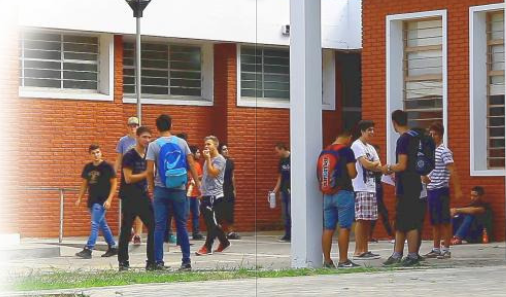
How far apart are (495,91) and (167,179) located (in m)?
8.82

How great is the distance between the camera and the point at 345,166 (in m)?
14.6

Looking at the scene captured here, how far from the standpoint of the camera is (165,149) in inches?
576

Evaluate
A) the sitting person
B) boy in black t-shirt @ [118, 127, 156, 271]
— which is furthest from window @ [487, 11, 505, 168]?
boy in black t-shirt @ [118, 127, 156, 271]

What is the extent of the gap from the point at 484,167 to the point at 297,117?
8142mm

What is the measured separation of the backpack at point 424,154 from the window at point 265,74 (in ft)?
37.4

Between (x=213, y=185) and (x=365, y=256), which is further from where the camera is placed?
(x=213, y=185)

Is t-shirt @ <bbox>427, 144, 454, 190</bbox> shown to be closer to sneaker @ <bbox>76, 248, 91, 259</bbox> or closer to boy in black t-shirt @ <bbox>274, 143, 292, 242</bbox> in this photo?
sneaker @ <bbox>76, 248, 91, 259</bbox>

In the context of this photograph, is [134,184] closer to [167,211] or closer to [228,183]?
[167,211]

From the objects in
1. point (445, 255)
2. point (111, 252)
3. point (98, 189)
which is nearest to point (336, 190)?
point (445, 255)

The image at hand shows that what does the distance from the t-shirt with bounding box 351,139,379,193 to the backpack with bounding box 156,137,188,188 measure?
98.0 inches

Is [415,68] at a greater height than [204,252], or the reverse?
[415,68]

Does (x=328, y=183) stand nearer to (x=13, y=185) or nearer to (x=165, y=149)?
(x=165, y=149)

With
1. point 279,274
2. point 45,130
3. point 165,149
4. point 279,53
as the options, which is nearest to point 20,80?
point 45,130

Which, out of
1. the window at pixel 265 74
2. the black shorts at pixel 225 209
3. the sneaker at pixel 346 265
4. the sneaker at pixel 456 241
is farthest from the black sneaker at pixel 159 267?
the window at pixel 265 74
